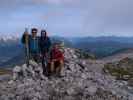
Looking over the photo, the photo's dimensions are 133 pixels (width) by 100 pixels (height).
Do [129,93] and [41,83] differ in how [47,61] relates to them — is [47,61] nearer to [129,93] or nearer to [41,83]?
[41,83]

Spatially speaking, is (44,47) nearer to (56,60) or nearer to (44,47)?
(44,47)

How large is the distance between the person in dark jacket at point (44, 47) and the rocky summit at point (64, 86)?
0.39 m

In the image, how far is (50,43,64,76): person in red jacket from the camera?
29.1 metres

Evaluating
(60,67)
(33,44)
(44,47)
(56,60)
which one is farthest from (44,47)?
(60,67)

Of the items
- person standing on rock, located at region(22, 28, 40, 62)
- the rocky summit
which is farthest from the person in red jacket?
person standing on rock, located at region(22, 28, 40, 62)

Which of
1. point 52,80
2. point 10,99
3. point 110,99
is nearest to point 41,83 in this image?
point 52,80

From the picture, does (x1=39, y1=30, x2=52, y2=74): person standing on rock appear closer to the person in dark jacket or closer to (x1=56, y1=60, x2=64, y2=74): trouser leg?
the person in dark jacket

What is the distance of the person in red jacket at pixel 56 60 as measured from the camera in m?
29.1

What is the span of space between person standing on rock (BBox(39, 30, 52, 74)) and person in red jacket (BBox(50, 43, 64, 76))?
45 cm

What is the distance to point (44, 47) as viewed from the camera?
96.6ft

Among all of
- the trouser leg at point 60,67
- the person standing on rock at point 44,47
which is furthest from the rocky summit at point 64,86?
the person standing on rock at point 44,47

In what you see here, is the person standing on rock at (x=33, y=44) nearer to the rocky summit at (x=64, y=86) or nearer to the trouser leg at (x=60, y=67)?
the rocky summit at (x=64, y=86)

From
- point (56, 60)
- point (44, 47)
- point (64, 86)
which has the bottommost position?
point (64, 86)

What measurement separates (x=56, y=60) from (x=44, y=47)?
42.9 inches
